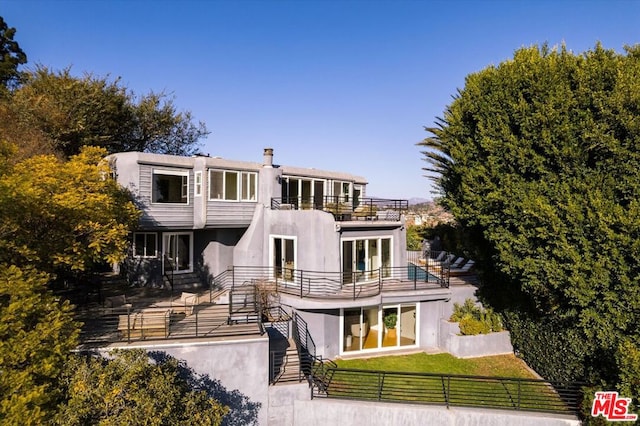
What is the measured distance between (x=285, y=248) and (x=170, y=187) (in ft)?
23.0

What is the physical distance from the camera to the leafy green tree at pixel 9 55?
36.5m

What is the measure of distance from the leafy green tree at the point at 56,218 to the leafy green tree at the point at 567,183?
15.2 m

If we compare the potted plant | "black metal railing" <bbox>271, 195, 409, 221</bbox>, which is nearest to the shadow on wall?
the potted plant

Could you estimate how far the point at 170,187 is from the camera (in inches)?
739

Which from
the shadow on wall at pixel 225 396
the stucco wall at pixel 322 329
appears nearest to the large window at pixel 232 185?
the stucco wall at pixel 322 329

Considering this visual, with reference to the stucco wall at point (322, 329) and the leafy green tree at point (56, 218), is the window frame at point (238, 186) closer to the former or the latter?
Answer: the leafy green tree at point (56, 218)

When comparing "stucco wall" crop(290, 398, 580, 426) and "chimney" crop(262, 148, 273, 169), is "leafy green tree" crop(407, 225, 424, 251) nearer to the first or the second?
"chimney" crop(262, 148, 273, 169)

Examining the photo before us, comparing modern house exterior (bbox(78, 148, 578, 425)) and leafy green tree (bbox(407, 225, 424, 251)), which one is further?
leafy green tree (bbox(407, 225, 424, 251))

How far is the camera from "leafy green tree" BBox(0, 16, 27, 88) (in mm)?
36500

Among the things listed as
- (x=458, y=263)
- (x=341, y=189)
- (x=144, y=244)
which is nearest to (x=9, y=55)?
(x=144, y=244)

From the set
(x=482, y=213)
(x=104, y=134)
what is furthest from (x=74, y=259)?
(x=104, y=134)

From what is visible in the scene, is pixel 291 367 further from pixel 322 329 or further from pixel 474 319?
pixel 474 319

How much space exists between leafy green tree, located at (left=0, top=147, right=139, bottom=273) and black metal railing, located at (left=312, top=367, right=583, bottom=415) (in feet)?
31.2

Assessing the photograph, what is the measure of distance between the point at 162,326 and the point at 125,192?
8.06m
